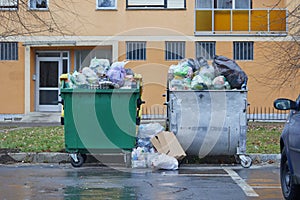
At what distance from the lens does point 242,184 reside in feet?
29.5

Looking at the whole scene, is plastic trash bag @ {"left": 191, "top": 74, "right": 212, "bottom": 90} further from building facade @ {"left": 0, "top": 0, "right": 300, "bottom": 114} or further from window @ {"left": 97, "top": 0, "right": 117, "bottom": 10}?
window @ {"left": 97, "top": 0, "right": 117, "bottom": 10}

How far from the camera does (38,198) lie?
25.1ft

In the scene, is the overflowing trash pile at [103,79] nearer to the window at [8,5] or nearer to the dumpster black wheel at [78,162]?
the dumpster black wheel at [78,162]

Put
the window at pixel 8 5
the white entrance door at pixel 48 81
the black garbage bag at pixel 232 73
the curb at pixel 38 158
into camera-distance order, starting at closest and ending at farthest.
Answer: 1. the black garbage bag at pixel 232 73
2. the curb at pixel 38 158
3. the window at pixel 8 5
4. the white entrance door at pixel 48 81

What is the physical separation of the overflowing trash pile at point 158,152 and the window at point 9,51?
1568 centimetres

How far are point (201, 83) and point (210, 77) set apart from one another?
0.30m

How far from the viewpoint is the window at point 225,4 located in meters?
26.1

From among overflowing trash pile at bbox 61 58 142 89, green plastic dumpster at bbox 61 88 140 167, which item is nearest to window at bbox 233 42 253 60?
overflowing trash pile at bbox 61 58 142 89

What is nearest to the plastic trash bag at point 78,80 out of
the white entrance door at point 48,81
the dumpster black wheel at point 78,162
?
the dumpster black wheel at point 78,162

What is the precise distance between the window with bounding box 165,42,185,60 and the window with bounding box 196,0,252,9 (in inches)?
74.7

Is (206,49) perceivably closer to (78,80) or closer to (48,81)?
(48,81)


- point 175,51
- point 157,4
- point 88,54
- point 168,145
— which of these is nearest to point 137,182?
point 168,145

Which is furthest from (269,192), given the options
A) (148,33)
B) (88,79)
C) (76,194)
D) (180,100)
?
(148,33)

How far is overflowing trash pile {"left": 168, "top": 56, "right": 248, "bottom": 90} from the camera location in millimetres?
11422
